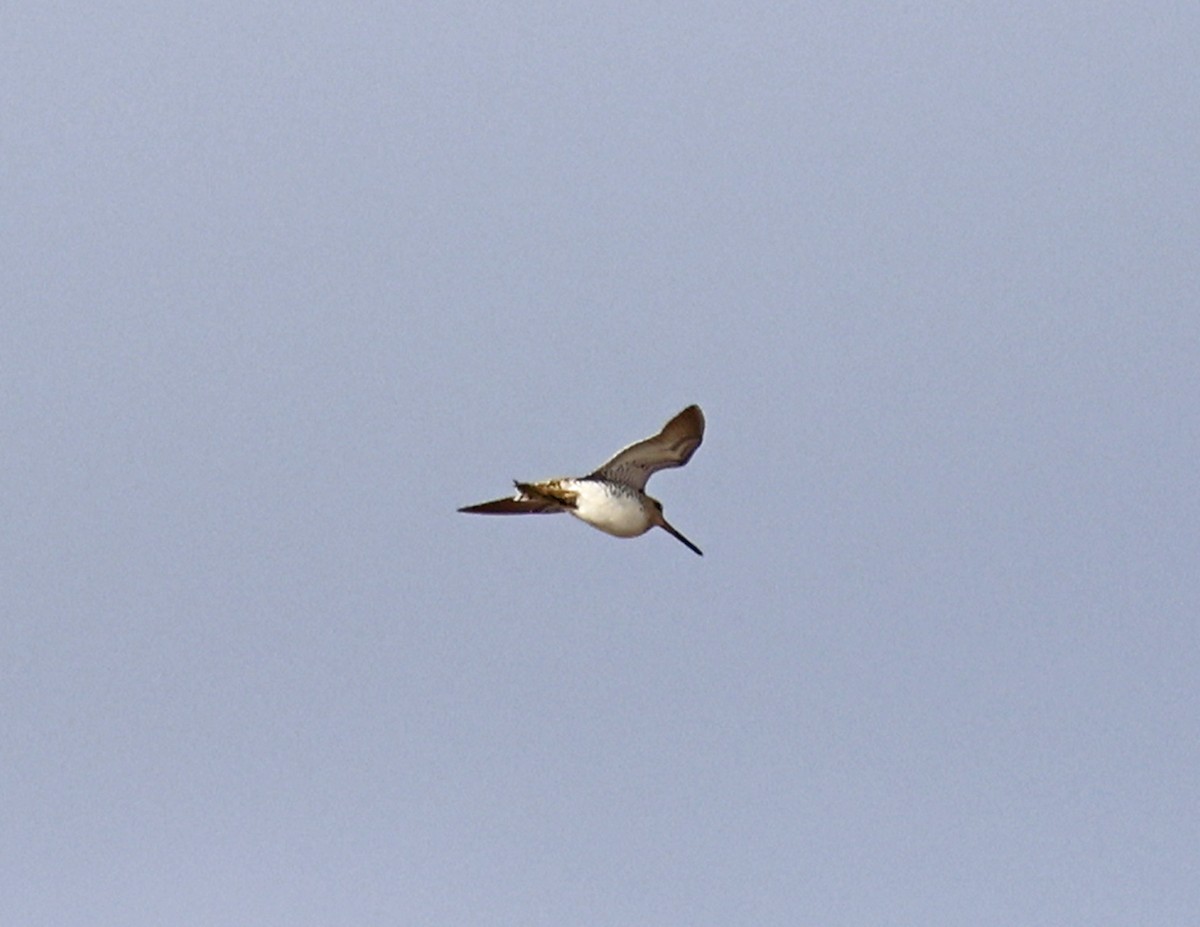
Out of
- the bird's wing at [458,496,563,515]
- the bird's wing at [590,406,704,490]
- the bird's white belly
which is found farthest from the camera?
the bird's wing at [458,496,563,515]

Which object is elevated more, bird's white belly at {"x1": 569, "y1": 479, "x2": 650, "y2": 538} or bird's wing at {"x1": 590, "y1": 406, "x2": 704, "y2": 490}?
bird's wing at {"x1": 590, "y1": 406, "x2": 704, "y2": 490}

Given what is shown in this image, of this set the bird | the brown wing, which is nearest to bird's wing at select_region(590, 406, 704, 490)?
the bird

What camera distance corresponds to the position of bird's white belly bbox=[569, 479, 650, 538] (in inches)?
2003

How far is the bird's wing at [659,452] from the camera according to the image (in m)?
49.5

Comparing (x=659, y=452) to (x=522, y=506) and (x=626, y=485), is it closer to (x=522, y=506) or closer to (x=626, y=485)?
(x=626, y=485)

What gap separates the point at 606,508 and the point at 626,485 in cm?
94

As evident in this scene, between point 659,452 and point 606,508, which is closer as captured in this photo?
point 659,452

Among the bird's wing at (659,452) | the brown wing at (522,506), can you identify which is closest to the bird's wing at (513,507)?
the brown wing at (522,506)

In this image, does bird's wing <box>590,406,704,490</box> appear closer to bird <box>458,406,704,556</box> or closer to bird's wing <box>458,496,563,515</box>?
bird <box>458,406,704,556</box>

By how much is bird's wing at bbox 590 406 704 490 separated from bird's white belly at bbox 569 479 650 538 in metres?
0.40

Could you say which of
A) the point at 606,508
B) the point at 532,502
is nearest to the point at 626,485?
the point at 606,508

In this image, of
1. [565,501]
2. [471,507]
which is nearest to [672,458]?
[565,501]

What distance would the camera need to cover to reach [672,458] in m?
50.9

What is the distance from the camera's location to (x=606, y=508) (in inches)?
2005
